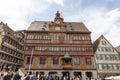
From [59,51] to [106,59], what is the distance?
48.1 ft

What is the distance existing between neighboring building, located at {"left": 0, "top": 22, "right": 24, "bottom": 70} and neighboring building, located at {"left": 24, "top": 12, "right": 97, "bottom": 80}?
13.5 feet

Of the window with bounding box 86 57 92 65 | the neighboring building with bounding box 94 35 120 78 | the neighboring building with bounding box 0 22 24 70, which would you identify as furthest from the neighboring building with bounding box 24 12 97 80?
the neighboring building with bounding box 0 22 24 70

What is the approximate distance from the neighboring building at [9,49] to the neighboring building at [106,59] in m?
23.7

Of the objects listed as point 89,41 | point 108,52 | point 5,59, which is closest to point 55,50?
point 89,41

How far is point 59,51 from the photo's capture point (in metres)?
41.1

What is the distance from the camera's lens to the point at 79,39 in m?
43.0

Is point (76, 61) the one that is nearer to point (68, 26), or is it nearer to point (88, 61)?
point (88, 61)

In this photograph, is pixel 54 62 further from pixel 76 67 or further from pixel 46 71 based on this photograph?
pixel 76 67

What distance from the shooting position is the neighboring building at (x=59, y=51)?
39469 millimetres

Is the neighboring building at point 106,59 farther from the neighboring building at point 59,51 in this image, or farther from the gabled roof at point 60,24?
the gabled roof at point 60,24

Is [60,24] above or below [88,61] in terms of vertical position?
above

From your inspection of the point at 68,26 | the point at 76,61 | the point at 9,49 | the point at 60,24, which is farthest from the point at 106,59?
the point at 9,49

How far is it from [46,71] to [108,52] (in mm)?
19865

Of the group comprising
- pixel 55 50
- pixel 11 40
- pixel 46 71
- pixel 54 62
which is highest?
pixel 11 40
